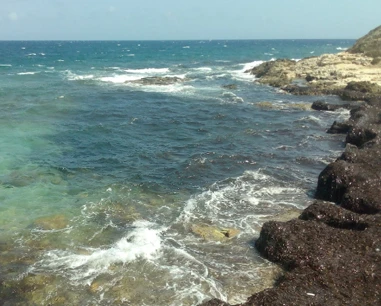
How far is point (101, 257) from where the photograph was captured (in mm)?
13094

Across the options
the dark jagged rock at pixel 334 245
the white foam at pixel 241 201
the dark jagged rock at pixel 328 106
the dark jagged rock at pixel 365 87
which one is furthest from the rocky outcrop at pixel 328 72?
the dark jagged rock at pixel 334 245

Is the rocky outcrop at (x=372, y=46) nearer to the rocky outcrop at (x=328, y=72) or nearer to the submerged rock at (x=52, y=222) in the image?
the rocky outcrop at (x=328, y=72)

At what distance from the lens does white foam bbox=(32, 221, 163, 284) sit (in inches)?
484

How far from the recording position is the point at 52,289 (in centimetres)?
1138

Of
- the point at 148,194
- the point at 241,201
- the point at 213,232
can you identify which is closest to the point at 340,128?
the point at 241,201

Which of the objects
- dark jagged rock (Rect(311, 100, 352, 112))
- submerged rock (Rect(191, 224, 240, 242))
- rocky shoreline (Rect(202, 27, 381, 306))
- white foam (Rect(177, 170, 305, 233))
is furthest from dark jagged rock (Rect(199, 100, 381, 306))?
dark jagged rock (Rect(311, 100, 352, 112))

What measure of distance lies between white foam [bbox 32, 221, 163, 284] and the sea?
0.05 metres

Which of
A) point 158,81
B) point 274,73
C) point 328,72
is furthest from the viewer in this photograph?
point 274,73

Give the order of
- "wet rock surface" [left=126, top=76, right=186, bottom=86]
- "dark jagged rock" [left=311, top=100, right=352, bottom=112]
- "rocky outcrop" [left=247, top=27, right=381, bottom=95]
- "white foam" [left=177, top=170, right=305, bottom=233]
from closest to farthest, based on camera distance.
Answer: "white foam" [left=177, top=170, right=305, bottom=233], "dark jagged rock" [left=311, top=100, right=352, bottom=112], "rocky outcrop" [left=247, top=27, right=381, bottom=95], "wet rock surface" [left=126, top=76, right=186, bottom=86]

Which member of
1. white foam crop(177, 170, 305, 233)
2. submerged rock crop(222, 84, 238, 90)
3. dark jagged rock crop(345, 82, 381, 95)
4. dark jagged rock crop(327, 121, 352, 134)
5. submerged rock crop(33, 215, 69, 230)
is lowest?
submerged rock crop(33, 215, 69, 230)

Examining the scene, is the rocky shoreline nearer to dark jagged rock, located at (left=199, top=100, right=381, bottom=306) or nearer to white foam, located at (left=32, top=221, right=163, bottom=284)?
dark jagged rock, located at (left=199, top=100, right=381, bottom=306)

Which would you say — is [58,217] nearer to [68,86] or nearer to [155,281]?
[155,281]

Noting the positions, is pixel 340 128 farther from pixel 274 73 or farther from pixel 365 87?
pixel 274 73

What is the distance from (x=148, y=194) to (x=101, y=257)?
225 inches
